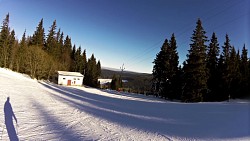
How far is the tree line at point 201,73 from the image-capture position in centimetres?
2695

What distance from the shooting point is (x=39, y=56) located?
44.6 metres

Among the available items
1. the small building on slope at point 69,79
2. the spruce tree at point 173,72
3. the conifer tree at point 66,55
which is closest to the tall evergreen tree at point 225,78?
the spruce tree at point 173,72

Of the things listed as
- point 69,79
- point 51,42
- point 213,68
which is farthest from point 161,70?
point 51,42

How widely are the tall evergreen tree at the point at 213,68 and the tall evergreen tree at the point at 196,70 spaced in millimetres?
2743

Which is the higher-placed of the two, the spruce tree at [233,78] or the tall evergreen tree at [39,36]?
the tall evergreen tree at [39,36]

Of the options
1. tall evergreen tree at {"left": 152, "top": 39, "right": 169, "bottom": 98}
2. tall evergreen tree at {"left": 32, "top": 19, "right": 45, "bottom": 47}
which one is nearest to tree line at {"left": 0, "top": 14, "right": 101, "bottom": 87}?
tall evergreen tree at {"left": 32, "top": 19, "right": 45, "bottom": 47}

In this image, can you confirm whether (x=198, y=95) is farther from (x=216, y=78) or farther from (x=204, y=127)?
(x=204, y=127)

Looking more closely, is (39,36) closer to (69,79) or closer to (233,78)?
(69,79)

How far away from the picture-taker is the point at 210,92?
30.0m

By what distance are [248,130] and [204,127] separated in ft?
5.15

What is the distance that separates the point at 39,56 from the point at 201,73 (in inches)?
1403

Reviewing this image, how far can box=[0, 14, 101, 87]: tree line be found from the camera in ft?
149

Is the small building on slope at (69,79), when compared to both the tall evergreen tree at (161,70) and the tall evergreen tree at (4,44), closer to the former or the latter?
the tall evergreen tree at (4,44)

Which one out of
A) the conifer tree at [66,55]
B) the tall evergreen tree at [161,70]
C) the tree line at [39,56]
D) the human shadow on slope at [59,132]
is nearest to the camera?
the human shadow on slope at [59,132]
